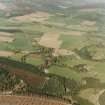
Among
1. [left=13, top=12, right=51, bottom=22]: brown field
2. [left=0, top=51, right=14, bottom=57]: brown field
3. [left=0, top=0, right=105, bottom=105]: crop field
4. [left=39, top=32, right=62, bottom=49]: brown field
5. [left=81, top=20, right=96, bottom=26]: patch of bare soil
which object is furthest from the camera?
[left=13, top=12, right=51, bottom=22]: brown field

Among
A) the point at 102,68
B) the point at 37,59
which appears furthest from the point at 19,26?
the point at 102,68

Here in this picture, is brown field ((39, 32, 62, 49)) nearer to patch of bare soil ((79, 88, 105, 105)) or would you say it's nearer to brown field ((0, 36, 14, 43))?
brown field ((0, 36, 14, 43))

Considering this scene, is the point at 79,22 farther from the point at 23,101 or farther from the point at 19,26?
the point at 23,101

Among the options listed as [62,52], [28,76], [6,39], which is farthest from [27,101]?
[6,39]

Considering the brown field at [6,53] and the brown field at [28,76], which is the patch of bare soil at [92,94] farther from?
the brown field at [6,53]

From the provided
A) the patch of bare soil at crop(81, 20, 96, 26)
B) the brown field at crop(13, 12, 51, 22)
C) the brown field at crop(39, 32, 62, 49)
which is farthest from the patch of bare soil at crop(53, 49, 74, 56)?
the brown field at crop(13, 12, 51, 22)

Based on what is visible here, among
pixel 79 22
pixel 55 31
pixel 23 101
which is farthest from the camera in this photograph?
pixel 79 22
